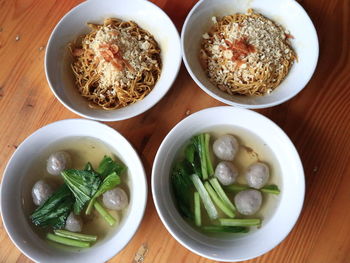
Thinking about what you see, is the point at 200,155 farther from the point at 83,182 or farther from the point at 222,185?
the point at 83,182

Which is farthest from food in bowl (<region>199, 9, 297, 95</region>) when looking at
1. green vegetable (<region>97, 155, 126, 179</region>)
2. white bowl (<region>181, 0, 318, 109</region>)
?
green vegetable (<region>97, 155, 126, 179</region>)

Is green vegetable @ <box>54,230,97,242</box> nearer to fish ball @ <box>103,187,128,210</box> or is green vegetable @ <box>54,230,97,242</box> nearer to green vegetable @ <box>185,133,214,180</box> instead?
fish ball @ <box>103,187,128,210</box>

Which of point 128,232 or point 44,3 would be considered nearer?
point 128,232

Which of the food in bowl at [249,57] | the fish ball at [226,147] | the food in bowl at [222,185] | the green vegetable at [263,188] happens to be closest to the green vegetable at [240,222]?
the food in bowl at [222,185]

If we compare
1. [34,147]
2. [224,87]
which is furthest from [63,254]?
[224,87]

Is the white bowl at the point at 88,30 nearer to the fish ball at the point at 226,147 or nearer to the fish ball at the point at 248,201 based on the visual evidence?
the fish ball at the point at 226,147

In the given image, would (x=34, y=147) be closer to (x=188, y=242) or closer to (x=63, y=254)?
(x=63, y=254)
